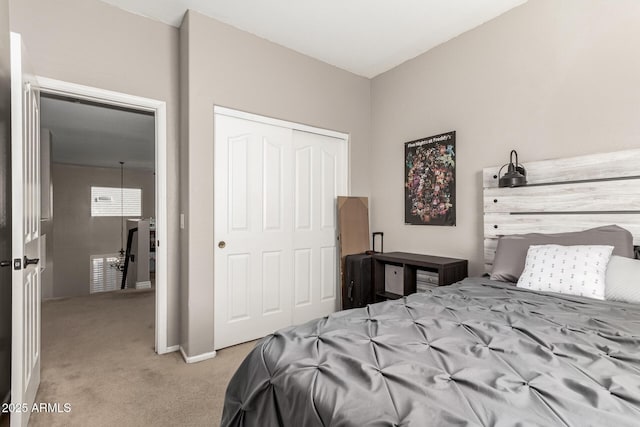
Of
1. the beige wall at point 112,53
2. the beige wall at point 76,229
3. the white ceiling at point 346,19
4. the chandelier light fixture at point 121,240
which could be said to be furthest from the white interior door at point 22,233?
the beige wall at point 76,229

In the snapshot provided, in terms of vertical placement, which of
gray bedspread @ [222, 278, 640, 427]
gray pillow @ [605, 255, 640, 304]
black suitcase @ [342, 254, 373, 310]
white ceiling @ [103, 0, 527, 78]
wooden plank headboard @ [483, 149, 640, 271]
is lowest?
black suitcase @ [342, 254, 373, 310]

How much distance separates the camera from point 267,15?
269cm

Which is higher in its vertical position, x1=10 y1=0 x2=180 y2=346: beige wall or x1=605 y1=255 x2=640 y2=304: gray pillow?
x1=10 y1=0 x2=180 y2=346: beige wall

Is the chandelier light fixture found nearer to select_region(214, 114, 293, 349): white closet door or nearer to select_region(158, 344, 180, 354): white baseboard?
select_region(158, 344, 180, 354): white baseboard

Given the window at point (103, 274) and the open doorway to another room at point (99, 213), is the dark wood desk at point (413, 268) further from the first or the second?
the window at point (103, 274)

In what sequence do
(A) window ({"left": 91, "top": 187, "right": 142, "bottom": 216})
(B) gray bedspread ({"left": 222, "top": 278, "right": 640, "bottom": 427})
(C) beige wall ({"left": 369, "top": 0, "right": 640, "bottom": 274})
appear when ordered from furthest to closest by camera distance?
Answer: (A) window ({"left": 91, "top": 187, "right": 142, "bottom": 216}) → (C) beige wall ({"left": 369, "top": 0, "right": 640, "bottom": 274}) → (B) gray bedspread ({"left": 222, "top": 278, "right": 640, "bottom": 427})

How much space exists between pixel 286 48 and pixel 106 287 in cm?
719

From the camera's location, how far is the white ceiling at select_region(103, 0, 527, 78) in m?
2.54

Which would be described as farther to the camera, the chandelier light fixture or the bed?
the chandelier light fixture

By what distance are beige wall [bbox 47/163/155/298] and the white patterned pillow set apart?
8272 mm

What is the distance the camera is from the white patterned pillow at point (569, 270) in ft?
5.77

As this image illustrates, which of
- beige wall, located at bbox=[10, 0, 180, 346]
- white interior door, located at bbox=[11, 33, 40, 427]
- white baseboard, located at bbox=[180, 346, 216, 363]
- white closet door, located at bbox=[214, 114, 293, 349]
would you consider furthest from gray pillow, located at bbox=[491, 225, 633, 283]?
white interior door, located at bbox=[11, 33, 40, 427]

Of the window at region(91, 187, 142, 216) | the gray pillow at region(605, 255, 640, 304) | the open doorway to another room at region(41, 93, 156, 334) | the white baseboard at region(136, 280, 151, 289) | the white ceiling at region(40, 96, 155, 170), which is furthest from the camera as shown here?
the window at region(91, 187, 142, 216)

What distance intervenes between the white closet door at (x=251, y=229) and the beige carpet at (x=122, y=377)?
0.31 metres
